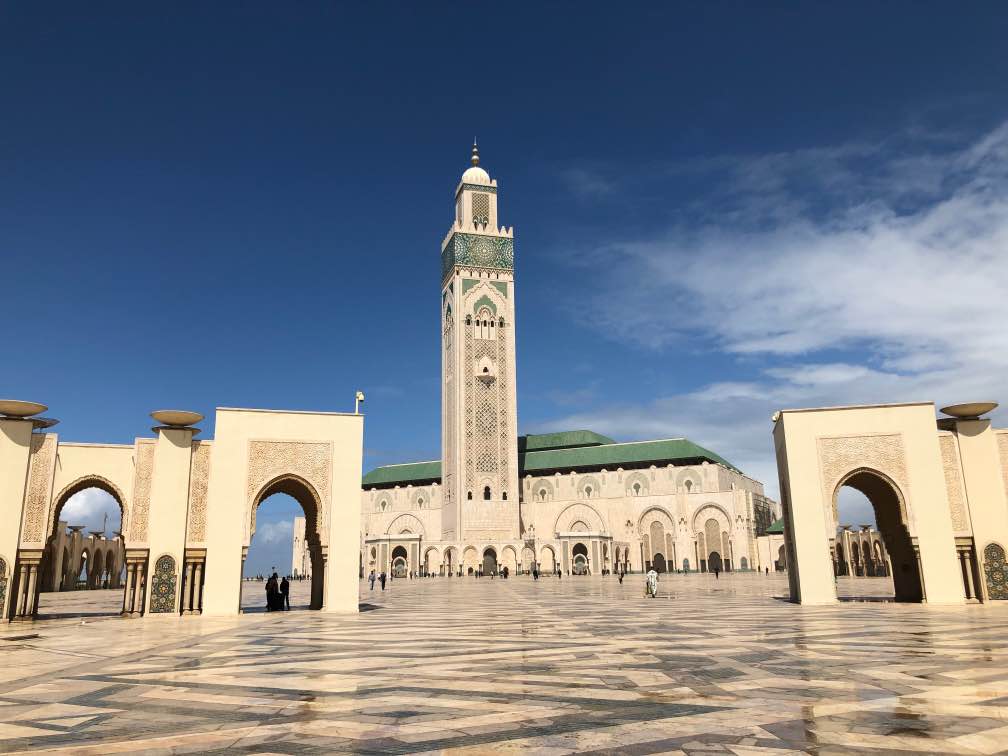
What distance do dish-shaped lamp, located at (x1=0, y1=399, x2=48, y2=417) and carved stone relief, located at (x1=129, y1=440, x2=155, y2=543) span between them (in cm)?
208

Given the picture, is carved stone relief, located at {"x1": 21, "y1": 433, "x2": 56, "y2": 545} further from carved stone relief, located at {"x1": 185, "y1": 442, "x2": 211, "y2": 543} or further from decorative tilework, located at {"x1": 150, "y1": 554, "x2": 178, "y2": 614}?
carved stone relief, located at {"x1": 185, "y1": 442, "x2": 211, "y2": 543}

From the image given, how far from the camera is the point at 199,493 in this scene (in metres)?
15.9

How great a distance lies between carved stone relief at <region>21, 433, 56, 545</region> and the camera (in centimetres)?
1517

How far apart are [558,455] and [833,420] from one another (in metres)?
42.3

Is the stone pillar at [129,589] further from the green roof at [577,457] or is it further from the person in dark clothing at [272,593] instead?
the green roof at [577,457]

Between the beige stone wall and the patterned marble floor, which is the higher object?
the beige stone wall

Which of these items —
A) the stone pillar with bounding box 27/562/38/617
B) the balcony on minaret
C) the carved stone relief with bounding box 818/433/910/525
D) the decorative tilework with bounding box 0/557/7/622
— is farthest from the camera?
the balcony on minaret

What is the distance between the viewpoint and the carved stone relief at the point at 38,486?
1517cm

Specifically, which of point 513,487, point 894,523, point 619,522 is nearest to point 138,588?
point 894,523

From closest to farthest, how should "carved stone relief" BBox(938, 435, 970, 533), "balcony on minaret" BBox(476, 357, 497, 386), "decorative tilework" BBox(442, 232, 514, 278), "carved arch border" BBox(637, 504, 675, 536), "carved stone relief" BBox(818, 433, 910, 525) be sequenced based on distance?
"carved stone relief" BBox(938, 435, 970, 533) < "carved stone relief" BBox(818, 433, 910, 525) < "balcony on minaret" BBox(476, 357, 497, 386) < "carved arch border" BBox(637, 504, 675, 536) < "decorative tilework" BBox(442, 232, 514, 278)

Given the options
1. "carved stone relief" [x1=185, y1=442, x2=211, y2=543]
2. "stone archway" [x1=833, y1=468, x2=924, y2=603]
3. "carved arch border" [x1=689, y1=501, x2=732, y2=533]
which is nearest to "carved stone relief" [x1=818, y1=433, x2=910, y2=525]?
"stone archway" [x1=833, y1=468, x2=924, y2=603]

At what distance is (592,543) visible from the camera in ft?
166

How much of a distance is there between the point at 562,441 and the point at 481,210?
20.1m

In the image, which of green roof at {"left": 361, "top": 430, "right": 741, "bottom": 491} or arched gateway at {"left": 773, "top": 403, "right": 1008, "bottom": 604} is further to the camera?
green roof at {"left": 361, "top": 430, "right": 741, "bottom": 491}
